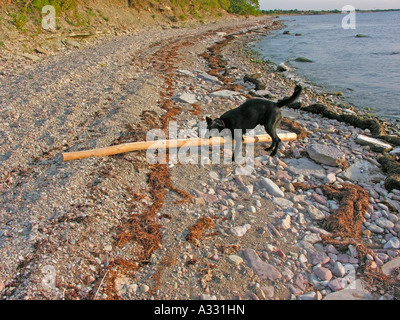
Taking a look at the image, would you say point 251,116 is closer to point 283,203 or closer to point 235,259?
point 283,203

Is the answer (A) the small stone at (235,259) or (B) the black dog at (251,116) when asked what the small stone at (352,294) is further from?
(B) the black dog at (251,116)

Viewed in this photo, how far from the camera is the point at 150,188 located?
18.2 ft

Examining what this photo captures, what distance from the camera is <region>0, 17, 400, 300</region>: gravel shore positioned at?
372cm

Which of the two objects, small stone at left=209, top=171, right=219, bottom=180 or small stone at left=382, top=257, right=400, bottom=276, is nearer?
small stone at left=382, top=257, right=400, bottom=276

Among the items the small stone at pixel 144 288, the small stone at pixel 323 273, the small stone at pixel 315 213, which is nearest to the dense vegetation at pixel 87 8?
the small stone at pixel 144 288

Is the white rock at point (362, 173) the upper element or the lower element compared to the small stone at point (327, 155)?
lower

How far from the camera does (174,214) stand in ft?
16.3

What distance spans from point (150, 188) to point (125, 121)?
284 centimetres

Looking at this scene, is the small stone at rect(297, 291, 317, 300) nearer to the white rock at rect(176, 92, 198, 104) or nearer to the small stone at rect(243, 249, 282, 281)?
the small stone at rect(243, 249, 282, 281)

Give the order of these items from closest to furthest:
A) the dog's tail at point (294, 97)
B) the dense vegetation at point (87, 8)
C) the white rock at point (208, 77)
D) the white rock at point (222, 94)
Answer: the dog's tail at point (294, 97) < the white rock at point (222, 94) < the white rock at point (208, 77) < the dense vegetation at point (87, 8)

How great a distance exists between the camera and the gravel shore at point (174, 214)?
3725 millimetres

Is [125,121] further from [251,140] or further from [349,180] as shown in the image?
[349,180]

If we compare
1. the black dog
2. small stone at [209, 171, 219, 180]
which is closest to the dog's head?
the black dog

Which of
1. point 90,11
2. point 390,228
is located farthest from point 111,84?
point 90,11
